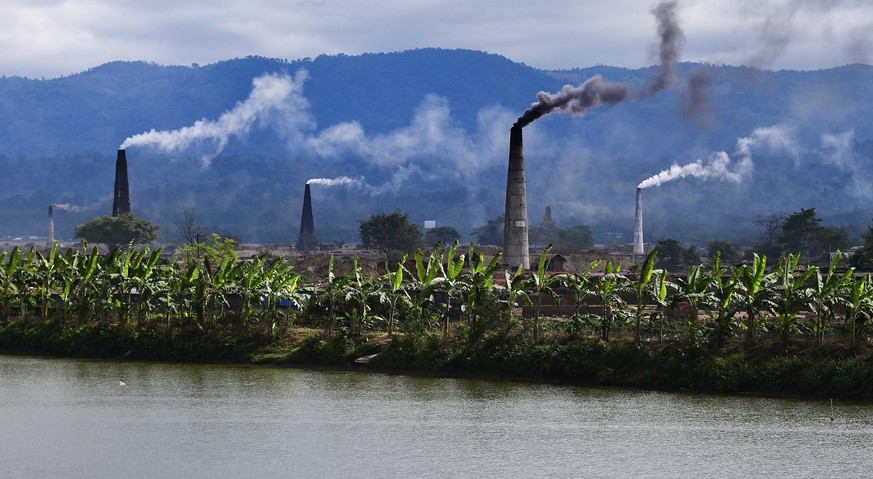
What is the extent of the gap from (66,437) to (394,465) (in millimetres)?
7906

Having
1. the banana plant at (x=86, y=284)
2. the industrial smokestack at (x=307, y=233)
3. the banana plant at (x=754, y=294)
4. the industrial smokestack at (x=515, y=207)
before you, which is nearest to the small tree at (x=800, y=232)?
the industrial smokestack at (x=515, y=207)

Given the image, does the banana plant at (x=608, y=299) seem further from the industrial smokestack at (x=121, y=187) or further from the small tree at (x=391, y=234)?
the small tree at (x=391, y=234)

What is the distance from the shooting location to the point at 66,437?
29.9 meters

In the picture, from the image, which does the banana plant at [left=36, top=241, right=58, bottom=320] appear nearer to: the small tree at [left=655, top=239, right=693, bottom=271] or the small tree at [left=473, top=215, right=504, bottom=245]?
the small tree at [left=655, top=239, right=693, bottom=271]

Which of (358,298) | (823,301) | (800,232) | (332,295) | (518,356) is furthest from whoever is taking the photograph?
(800,232)

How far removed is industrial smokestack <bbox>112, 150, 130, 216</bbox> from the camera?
4350 inches

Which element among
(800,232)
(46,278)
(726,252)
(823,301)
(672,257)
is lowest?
(823,301)

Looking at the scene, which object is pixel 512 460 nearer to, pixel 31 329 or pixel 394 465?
pixel 394 465

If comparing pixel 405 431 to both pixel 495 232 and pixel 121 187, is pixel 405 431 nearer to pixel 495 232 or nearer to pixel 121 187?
pixel 121 187

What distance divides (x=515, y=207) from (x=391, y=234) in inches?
2543

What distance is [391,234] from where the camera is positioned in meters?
135

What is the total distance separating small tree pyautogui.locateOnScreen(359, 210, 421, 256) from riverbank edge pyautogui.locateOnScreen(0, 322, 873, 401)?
88.6m

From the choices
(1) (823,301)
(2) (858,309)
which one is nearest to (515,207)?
(1) (823,301)

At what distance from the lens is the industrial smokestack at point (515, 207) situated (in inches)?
2773
